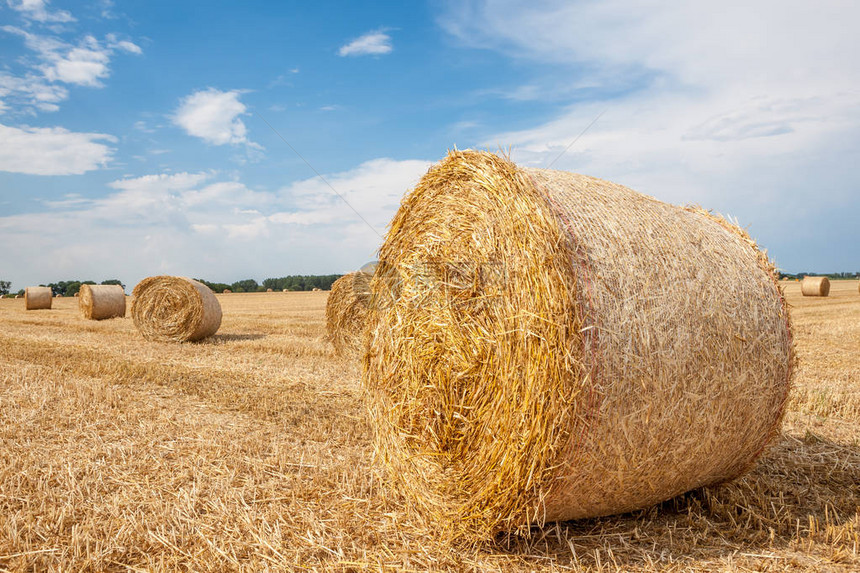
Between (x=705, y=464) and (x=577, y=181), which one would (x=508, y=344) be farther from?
(x=705, y=464)

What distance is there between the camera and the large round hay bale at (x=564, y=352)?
3.07m

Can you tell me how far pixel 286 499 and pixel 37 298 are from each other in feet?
77.8

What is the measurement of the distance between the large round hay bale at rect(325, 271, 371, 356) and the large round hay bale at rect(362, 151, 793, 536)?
19.7ft

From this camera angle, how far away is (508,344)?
3.28 meters

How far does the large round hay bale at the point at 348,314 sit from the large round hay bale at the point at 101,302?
975cm

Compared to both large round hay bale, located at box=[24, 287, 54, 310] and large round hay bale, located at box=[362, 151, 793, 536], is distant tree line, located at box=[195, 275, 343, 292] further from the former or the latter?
large round hay bale, located at box=[362, 151, 793, 536]

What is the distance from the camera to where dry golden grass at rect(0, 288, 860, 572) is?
3219mm

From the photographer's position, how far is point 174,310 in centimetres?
1248

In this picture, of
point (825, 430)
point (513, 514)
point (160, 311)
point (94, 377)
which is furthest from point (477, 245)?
point (160, 311)

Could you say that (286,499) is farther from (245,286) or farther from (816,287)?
(245,286)

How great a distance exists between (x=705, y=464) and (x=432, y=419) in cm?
168

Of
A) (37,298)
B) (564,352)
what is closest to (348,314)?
(564,352)

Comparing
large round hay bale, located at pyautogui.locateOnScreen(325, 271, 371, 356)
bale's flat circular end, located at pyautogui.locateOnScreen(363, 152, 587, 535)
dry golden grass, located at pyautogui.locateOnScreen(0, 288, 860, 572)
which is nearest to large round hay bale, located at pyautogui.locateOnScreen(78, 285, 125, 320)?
large round hay bale, located at pyautogui.locateOnScreen(325, 271, 371, 356)

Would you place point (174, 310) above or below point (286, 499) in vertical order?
above
